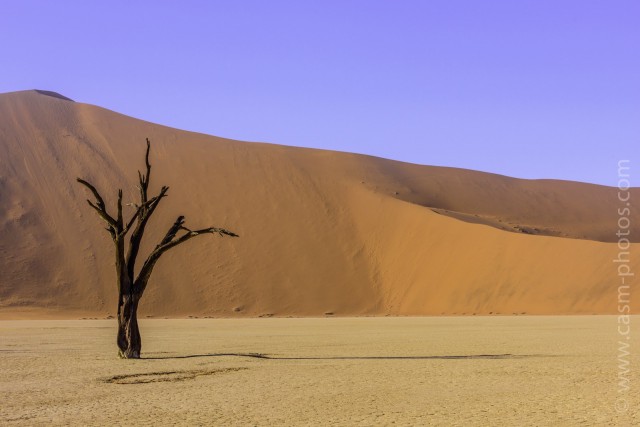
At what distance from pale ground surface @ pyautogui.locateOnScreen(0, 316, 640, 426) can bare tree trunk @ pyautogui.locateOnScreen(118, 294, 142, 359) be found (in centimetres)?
39

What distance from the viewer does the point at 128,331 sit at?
17984 mm

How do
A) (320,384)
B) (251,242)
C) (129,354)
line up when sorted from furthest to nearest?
(251,242)
(129,354)
(320,384)

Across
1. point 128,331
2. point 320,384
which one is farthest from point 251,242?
point 320,384

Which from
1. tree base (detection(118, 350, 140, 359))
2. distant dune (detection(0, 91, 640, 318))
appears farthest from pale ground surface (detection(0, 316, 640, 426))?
distant dune (detection(0, 91, 640, 318))

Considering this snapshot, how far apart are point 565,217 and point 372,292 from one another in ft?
143

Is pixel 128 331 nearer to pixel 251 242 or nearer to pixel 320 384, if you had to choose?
pixel 320 384

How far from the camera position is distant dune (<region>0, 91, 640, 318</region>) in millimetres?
46750

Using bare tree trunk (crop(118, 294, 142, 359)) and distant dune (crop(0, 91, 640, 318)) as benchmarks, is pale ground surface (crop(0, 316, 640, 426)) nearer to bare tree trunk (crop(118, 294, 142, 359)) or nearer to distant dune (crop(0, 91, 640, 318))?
bare tree trunk (crop(118, 294, 142, 359))

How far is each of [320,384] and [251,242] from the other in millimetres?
41448

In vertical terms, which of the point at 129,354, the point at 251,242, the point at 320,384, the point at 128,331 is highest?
the point at 251,242

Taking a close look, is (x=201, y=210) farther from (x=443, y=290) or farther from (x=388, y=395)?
(x=388, y=395)

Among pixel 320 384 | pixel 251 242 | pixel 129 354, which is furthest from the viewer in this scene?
pixel 251 242

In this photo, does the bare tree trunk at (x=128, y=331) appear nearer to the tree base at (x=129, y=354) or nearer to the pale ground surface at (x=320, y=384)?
the tree base at (x=129, y=354)

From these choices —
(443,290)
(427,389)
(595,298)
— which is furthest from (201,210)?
(427,389)
